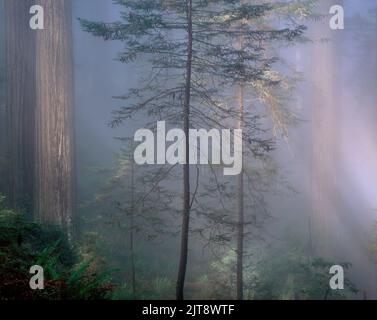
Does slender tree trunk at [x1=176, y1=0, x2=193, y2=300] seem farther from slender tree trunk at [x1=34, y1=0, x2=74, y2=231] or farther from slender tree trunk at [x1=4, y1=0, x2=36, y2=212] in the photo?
slender tree trunk at [x1=4, y1=0, x2=36, y2=212]

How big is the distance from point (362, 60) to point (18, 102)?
85.9 ft

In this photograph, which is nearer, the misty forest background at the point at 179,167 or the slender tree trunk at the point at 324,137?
the misty forest background at the point at 179,167

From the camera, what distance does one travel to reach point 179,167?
923 inches

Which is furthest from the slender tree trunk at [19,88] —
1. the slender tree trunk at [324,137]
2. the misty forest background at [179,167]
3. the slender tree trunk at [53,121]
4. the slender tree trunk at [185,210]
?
the slender tree trunk at [324,137]

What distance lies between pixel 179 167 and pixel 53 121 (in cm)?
1428

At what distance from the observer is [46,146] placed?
952 centimetres

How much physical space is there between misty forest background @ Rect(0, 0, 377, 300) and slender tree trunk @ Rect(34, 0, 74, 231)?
34 millimetres

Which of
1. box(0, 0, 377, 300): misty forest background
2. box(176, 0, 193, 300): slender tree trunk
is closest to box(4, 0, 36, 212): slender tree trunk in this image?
box(0, 0, 377, 300): misty forest background

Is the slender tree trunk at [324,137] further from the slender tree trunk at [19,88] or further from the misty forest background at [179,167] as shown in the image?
the slender tree trunk at [19,88]

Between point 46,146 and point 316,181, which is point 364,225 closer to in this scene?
point 316,181

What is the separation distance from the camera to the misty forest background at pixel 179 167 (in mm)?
7238

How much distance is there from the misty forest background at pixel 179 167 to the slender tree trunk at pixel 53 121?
34 millimetres

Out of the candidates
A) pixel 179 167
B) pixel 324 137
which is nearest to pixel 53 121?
pixel 324 137
